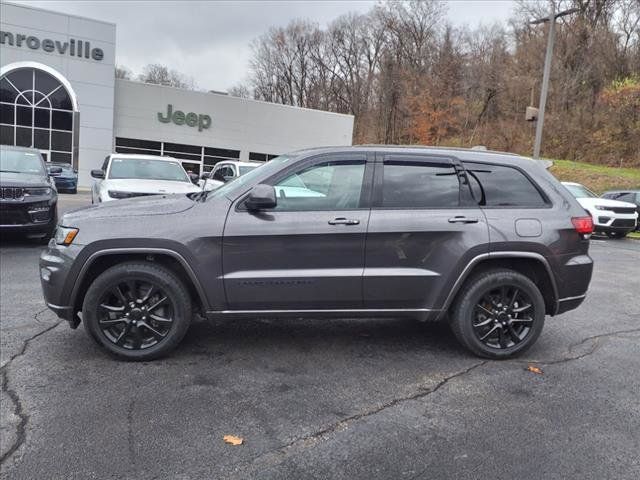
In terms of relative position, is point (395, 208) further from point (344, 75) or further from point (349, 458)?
point (344, 75)

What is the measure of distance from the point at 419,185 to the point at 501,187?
0.75 meters

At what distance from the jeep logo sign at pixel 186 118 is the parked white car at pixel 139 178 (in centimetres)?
2251

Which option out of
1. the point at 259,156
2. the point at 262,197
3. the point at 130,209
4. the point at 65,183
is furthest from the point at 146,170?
the point at 259,156

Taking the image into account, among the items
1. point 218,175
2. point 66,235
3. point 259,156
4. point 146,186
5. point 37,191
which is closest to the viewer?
point 66,235

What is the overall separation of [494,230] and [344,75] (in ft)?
194

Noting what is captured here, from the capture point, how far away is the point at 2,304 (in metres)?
5.72

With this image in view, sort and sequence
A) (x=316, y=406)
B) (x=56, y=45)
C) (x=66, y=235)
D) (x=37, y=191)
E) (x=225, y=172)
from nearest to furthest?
(x=316, y=406) → (x=66, y=235) → (x=37, y=191) → (x=225, y=172) → (x=56, y=45)

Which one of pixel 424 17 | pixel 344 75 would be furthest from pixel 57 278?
pixel 344 75

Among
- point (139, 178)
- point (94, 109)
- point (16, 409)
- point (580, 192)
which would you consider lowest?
point (16, 409)

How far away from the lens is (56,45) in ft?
95.7

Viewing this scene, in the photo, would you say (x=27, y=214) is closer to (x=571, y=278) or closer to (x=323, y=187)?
(x=323, y=187)

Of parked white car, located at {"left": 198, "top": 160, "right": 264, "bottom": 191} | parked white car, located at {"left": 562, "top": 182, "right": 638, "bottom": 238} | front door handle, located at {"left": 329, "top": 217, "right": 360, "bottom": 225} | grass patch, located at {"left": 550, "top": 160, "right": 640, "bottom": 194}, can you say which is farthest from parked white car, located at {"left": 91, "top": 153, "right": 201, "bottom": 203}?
grass patch, located at {"left": 550, "top": 160, "right": 640, "bottom": 194}

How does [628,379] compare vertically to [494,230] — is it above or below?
below

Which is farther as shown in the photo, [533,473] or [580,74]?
[580,74]
